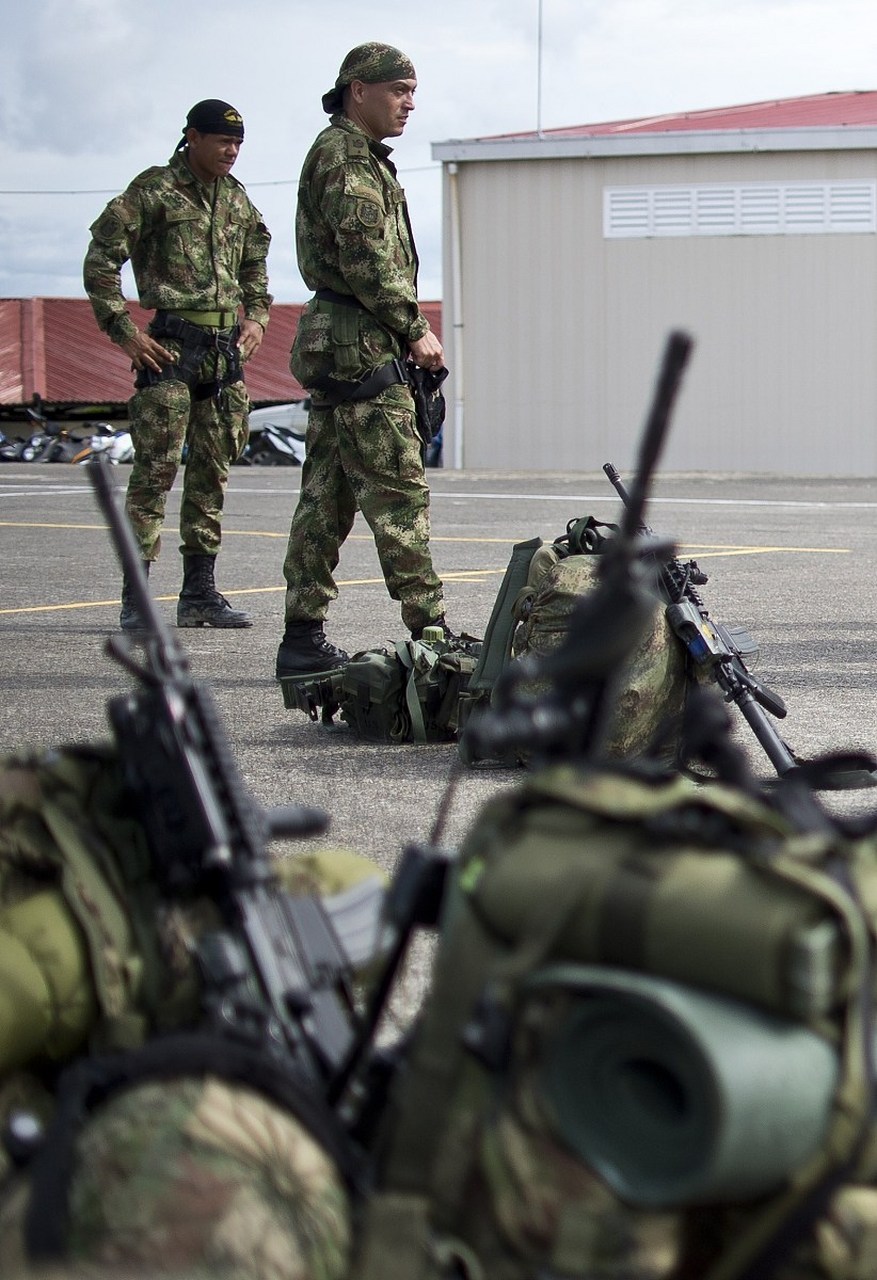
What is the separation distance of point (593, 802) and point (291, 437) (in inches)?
1147

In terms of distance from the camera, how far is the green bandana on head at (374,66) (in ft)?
19.6

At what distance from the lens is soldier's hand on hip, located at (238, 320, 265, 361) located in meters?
8.07

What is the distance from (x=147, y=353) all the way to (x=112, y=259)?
495mm

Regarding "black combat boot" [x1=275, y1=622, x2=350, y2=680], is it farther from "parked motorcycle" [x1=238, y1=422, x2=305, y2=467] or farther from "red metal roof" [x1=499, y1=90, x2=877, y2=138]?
"parked motorcycle" [x1=238, y1=422, x2=305, y2=467]

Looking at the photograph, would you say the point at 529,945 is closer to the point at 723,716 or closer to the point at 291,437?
the point at 723,716

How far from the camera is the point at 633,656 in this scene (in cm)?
438

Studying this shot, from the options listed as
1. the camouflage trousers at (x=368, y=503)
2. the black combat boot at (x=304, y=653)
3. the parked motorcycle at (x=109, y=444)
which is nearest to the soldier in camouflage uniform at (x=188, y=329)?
the camouflage trousers at (x=368, y=503)

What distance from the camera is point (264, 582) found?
989 cm

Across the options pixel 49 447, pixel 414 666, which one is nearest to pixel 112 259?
pixel 414 666

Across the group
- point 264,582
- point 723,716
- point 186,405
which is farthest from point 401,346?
point 723,716

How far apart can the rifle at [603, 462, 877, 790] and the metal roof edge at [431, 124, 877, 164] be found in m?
21.9

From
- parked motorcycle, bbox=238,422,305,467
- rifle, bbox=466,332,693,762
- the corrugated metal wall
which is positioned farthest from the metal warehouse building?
rifle, bbox=466,332,693,762

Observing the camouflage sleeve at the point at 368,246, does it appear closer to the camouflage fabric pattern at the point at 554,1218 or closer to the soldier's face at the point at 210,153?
the soldier's face at the point at 210,153

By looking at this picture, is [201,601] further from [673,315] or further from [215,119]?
[673,315]
